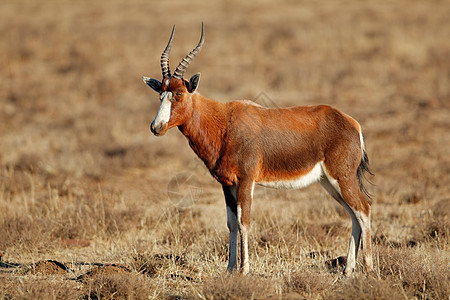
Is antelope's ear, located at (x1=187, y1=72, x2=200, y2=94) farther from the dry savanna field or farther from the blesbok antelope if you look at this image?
the dry savanna field

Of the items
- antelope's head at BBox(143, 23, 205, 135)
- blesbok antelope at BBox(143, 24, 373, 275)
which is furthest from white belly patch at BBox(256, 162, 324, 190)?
antelope's head at BBox(143, 23, 205, 135)

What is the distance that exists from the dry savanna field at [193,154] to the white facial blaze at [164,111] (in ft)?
6.04

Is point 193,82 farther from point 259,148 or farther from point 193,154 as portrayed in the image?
point 193,154

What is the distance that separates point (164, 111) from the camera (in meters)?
6.37

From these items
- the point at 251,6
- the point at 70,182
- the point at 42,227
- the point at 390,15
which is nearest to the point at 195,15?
the point at 251,6

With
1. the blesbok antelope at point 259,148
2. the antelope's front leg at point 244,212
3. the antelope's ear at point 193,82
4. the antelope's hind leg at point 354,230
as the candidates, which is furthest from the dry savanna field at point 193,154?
the antelope's ear at point 193,82

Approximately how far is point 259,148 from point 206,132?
72 cm

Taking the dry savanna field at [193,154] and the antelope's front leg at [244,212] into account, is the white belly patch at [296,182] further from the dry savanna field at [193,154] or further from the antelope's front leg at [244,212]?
the dry savanna field at [193,154]

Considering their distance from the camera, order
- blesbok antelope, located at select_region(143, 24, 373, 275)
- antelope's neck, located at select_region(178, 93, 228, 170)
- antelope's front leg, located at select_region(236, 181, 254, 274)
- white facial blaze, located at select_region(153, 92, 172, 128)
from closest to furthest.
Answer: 1. white facial blaze, located at select_region(153, 92, 172, 128)
2. antelope's front leg, located at select_region(236, 181, 254, 274)
3. blesbok antelope, located at select_region(143, 24, 373, 275)
4. antelope's neck, located at select_region(178, 93, 228, 170)

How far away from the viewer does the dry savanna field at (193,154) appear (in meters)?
6.49

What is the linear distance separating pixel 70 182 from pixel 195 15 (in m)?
21.1

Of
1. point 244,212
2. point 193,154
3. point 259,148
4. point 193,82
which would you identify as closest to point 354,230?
point 244,212

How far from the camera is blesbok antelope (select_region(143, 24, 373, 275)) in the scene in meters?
6.52

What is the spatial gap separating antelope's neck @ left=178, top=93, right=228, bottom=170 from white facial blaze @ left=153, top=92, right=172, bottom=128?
0.38 metres
